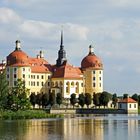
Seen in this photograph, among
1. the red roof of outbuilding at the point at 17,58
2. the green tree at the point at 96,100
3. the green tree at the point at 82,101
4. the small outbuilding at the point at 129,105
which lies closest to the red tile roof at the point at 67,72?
the red roof of outbuilding at the point at 17,58

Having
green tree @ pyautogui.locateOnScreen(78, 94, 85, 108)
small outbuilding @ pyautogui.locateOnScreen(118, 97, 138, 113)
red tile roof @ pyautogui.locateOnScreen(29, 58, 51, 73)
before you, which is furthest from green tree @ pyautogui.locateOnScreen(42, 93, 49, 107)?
red tile roof @ pyautogui.locateOnScreen(29, 58, 51, 73)

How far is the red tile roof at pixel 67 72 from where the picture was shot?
5182 inches

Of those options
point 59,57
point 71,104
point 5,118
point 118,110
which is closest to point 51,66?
point 59,57

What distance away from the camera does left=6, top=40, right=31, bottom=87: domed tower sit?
5004 inches

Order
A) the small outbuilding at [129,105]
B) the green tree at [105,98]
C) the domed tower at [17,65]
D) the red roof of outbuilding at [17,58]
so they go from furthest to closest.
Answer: the domed tower at [17,65], the red roof of outbuilding at [17,58], the green tree at [105,98], the small outbuilding at [129,105]

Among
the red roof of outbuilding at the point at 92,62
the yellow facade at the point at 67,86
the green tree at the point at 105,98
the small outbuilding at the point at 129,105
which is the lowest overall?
the small outbuilding at the point at 129,105

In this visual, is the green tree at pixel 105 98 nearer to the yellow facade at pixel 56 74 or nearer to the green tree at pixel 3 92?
the yellow facade at pixel 56 74

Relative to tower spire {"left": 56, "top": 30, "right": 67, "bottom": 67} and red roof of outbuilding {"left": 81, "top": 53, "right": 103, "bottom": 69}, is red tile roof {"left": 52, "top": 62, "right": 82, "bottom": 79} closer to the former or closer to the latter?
tower spire {"left": 56, "top": 30, "right": 67, "bottom": 67}

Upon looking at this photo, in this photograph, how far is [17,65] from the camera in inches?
5027

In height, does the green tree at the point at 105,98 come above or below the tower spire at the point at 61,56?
below

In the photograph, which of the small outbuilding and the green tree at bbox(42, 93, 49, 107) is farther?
the green tree at bbox(42, 93, 49, 107)

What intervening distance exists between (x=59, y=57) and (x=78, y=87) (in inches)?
367

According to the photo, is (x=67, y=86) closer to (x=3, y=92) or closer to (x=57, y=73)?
(x=57, y=73)

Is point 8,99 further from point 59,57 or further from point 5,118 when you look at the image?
point 59,57
